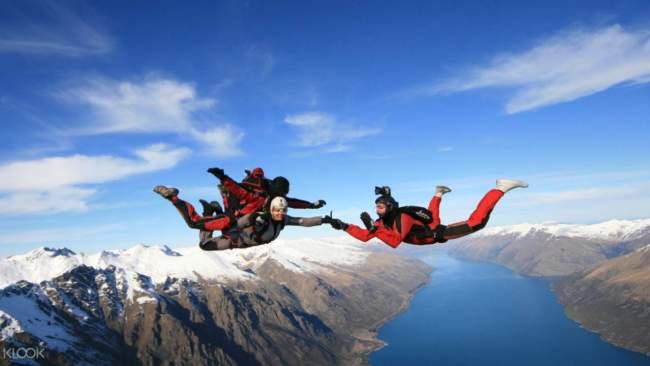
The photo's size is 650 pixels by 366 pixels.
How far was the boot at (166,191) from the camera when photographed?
14359 mm

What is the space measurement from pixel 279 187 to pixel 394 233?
394cm

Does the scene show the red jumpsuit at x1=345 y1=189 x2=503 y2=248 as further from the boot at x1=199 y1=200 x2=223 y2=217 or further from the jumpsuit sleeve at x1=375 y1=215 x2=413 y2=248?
the boot at x1=199 y1=200 x2=223 y2=217

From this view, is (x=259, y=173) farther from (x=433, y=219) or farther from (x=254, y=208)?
(x=433, y=219)

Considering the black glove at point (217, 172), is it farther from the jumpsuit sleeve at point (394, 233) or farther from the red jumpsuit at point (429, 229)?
the jumpsuit sleeve at point (394, 233)

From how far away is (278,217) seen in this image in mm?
13617

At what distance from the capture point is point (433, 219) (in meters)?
13.7

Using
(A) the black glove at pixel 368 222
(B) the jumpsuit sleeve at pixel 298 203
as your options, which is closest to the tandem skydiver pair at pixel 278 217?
(A) the black glove at pixel 368 222

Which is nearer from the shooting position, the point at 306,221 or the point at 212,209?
the point at 306,221

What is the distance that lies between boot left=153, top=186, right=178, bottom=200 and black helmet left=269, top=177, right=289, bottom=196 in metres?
3.43

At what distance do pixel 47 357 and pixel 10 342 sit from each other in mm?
16427

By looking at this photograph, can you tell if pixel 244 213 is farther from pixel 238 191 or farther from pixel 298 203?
pixel 298 203

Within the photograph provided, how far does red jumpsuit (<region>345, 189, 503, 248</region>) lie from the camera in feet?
42.4

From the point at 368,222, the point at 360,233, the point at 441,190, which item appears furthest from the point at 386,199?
the point at 441,190

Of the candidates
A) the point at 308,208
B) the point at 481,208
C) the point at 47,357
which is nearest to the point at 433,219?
the point at 481,208
